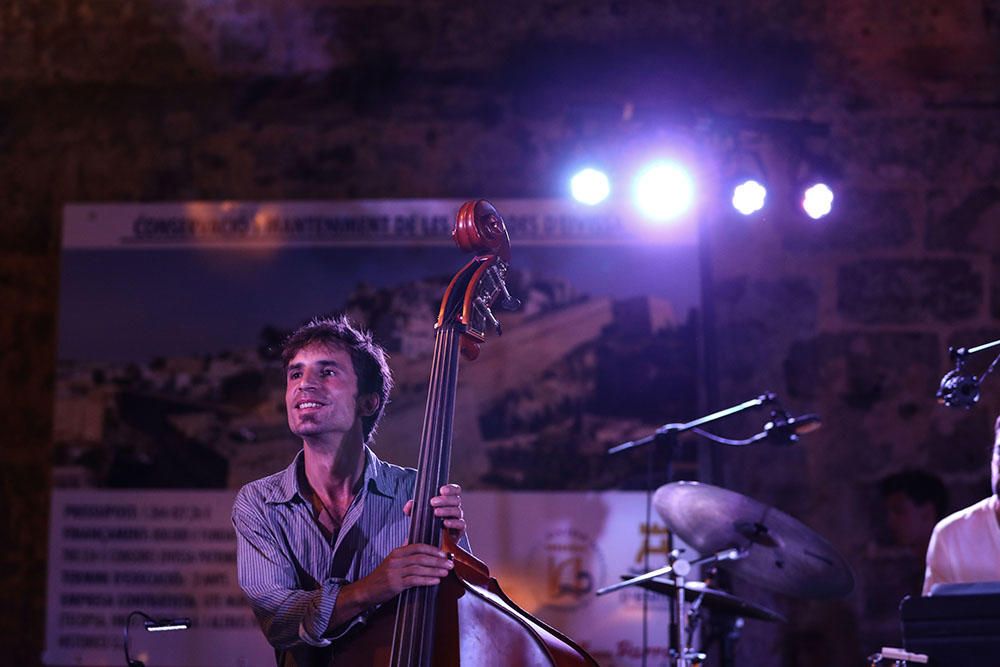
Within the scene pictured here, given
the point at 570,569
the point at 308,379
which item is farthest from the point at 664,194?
the point at 308,379

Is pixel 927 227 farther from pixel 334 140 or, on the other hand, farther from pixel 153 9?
pixel 153 9

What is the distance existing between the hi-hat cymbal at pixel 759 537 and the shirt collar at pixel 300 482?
5.05 ft

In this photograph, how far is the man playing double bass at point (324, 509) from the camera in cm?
223

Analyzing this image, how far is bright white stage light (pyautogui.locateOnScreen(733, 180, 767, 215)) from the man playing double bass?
2.59m

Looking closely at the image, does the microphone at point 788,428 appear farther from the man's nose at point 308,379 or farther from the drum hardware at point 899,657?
the man's nose at point 308,379

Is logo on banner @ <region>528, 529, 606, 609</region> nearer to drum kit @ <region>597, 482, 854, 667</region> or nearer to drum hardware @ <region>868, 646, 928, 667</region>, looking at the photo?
drum kit @ <region>597, 482, 854, 667</region>

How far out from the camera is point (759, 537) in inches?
150

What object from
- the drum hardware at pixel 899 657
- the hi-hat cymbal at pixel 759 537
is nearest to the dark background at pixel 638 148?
the hi-hat cymbal at pixel 759 537

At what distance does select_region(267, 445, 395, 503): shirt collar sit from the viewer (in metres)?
2.50

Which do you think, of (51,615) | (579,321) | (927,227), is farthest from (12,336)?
(927,227)

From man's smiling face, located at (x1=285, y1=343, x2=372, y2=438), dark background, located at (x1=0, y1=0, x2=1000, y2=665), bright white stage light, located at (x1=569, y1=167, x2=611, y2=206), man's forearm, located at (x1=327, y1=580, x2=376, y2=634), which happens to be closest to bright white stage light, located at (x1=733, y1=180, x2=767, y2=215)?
dark background, located at (x1=0, y1=0, x2=1000, y2=665)

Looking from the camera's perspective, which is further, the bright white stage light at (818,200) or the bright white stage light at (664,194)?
the bright white stage light at (664,194)

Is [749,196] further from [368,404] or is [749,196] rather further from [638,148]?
[368,404]

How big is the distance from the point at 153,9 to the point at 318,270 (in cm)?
170
